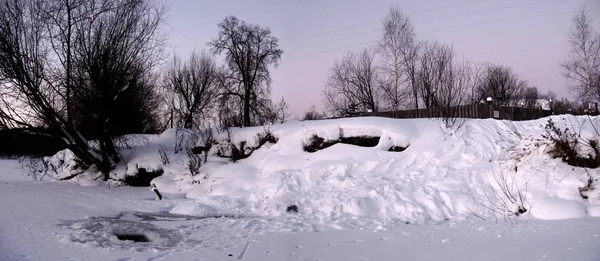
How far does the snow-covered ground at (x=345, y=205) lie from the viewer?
6.29m

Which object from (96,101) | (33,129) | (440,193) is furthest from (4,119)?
(440,193)

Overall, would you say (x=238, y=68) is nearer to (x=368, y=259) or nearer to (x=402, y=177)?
(x=402, y=177)

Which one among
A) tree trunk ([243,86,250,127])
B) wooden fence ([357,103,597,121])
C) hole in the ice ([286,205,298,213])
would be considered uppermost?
tree trunk ([243,86,250,127])

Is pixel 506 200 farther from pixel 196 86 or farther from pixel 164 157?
pixel 196 86

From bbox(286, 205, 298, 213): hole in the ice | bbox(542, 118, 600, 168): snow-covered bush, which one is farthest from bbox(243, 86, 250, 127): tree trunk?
bbox(542, 118, 600, 168): snow-covered bush

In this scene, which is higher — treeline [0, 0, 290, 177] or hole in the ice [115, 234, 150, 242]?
treeline [0, 0, 290, 177]

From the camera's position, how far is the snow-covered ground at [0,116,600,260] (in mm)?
6293

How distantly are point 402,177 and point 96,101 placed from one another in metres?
12.3

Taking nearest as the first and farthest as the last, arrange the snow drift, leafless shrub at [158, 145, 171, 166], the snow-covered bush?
the snow drift → the snow-covered bush → leafless shrub at [158, 145, 171, 166]

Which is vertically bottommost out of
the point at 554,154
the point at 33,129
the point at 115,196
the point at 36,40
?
the point at 115,196

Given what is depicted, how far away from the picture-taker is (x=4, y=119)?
49.3ft

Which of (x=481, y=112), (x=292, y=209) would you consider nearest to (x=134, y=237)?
(x=292, y=209)

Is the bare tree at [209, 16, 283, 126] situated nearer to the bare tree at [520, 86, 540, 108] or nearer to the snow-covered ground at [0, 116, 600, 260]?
the snow-covered ground at [0, 116, 600, 260]

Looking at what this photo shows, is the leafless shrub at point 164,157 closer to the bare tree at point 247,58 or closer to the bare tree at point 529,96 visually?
the bare tree at point 247,58
